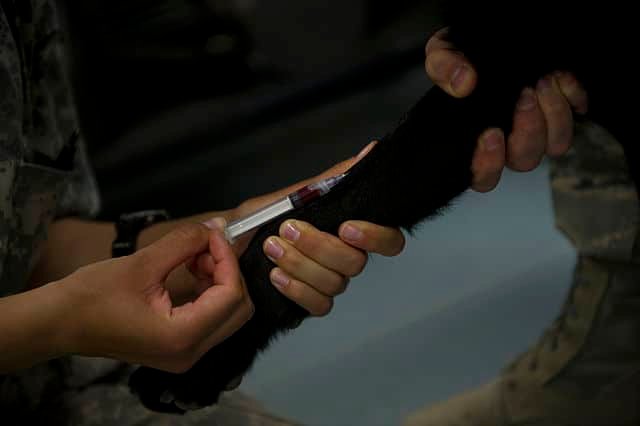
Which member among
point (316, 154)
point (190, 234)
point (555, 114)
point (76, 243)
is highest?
point (555, 114)

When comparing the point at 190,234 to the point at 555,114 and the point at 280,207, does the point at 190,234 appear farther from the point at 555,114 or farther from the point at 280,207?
the point at 555,114

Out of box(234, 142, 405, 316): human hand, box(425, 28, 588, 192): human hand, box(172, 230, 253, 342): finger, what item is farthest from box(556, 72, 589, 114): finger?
box(172, 230, 253, 342): finger

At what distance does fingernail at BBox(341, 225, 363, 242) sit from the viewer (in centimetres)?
57

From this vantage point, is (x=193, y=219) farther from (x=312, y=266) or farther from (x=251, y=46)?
(x=251, y=46)

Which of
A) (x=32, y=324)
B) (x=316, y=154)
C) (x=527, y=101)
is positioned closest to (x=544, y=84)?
(x=527, y=101)

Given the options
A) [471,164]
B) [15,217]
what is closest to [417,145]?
[471,164]

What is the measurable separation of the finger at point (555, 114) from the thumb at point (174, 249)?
248 millimetres

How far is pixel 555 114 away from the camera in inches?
21.6

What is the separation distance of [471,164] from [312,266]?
0.13m

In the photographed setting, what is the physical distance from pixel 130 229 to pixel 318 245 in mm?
246

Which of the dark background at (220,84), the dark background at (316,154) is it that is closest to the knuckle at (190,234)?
the dark background at (316,154)

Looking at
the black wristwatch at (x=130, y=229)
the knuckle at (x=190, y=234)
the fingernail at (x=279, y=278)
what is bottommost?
the black wristwatch at (x=130, y=229)

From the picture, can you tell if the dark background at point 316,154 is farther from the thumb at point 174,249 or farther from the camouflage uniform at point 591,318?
the thumb at point 174,249

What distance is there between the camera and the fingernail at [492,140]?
53 cm
